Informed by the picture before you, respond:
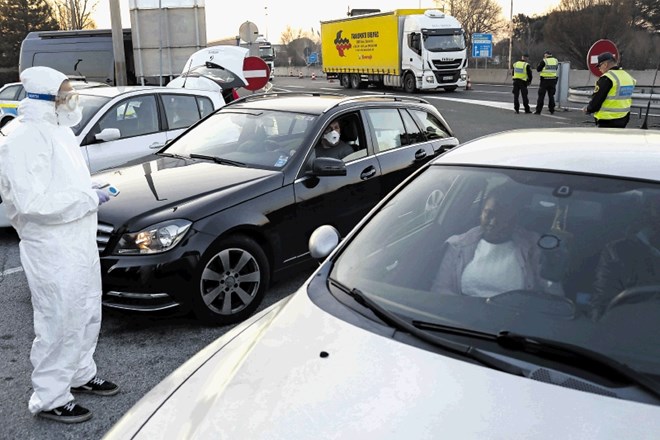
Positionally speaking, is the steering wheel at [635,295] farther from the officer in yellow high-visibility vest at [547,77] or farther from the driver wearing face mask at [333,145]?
the officer in yellow high-visibility vest at [547,77]

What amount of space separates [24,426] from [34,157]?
1.41 meters

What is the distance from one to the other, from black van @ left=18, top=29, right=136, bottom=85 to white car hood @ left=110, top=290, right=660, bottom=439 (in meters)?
17.7

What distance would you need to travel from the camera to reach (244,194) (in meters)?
4.68

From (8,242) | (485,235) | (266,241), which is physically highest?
(485,235)

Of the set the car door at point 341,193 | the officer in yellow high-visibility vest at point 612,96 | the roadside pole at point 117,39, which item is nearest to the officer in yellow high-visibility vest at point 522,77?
the officer in yellow high-visibility vest at point 612,96

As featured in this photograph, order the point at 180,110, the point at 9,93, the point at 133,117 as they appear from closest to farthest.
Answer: the point at 133,117, the point at 180,110, the point at 9,93

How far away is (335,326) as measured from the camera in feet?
7.37

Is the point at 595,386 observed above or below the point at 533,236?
below

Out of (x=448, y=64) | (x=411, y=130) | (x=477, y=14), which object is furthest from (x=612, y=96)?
(x=477, y=14)

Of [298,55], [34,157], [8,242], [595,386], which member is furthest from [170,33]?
[298,55]

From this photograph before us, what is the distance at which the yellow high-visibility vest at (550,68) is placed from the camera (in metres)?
17.9

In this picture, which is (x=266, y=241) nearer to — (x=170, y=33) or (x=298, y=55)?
(x=170, y=33)

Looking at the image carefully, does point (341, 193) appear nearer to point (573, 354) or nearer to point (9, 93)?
point (573, 354)

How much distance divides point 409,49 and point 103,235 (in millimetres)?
25771
